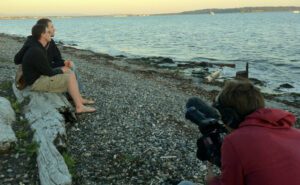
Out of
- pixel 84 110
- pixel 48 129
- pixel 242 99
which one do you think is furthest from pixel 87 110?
pixel 242 99

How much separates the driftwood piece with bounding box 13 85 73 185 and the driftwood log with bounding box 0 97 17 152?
0.35 meters

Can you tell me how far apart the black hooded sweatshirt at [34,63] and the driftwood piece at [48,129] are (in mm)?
439

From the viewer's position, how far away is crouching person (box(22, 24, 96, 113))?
1026cm

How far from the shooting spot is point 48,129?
8.03 meters

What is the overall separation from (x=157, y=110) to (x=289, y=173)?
29.4 ft

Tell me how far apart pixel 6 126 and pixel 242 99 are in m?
5.75

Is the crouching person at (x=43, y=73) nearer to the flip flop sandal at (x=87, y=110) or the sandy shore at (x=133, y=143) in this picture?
the flip flop sandal at (x=87, y=110)

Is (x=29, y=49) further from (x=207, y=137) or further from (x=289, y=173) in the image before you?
(x=289, y=173)

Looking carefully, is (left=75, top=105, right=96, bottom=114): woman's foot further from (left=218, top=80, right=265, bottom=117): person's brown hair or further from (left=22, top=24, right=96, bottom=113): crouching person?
(left=218, top=80, right=265, bottom=117): person's brown hair

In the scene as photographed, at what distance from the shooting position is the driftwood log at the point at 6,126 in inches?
294

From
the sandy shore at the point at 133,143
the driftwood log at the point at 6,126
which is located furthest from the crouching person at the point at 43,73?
the driftwood log at the point at 6,126

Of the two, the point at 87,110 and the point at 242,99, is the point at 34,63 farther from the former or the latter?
the point at 242,99

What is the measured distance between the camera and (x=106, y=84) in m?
17.2

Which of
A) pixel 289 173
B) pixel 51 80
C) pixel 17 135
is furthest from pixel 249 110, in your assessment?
pixel 51 80
